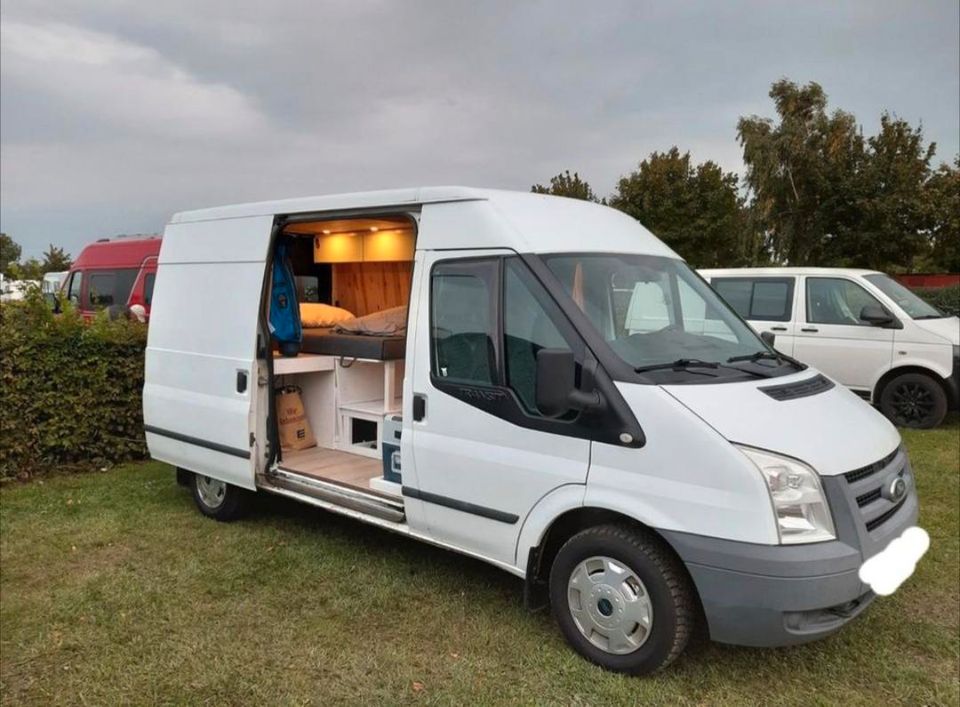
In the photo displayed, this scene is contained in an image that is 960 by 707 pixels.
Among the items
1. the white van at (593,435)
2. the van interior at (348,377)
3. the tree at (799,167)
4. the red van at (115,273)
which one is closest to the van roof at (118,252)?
the red van at (115,273)

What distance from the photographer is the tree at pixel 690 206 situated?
80.0 ft

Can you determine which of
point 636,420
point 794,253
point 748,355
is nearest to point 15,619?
point 636,420

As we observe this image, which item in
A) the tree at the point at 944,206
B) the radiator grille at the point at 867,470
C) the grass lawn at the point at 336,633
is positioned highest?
the tree at the point at 944,206

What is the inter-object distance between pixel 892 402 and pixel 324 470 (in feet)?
22.9

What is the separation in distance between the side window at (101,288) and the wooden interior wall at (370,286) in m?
8.40

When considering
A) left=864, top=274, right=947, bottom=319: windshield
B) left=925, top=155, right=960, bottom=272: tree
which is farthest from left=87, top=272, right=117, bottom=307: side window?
left=925, top=155, right=960, bottom=272: tree

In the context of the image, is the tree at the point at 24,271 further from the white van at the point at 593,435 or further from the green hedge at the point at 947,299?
the green hedge at the point at 947,299

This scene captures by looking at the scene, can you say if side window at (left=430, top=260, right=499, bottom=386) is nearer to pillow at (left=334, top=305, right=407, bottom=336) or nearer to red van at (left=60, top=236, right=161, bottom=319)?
pillow at (left=334, top=305, right=407, bottom=336)

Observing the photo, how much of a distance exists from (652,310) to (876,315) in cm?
597

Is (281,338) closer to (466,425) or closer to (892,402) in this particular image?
(466,425)

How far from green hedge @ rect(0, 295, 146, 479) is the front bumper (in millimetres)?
6158

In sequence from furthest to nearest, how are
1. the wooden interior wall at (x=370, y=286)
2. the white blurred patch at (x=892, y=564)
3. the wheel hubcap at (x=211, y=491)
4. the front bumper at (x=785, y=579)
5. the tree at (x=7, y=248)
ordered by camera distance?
1. the tree at (x=7, y=248)
2. the wooden interior wall at (x=370, y=286)
3. the wheel hubcap at (x=211, y=491)
4. the white blurred patch at (x=892, y=564)
5. the front bumper at (x=785, y=579)

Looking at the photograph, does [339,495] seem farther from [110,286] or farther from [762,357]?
[110,286]

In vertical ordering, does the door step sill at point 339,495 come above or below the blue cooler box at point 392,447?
below
